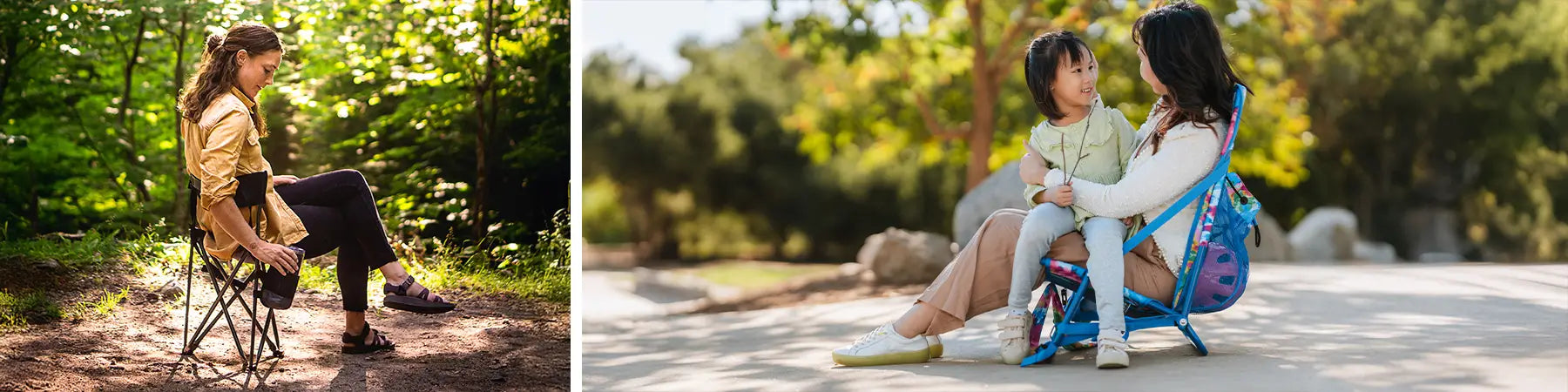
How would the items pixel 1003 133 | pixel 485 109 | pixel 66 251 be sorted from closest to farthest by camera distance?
pixel 66 251 < pixel 485 109 < pixel 1003 133

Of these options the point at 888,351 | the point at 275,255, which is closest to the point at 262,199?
the point at 275,255

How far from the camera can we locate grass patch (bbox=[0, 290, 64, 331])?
13.3ft

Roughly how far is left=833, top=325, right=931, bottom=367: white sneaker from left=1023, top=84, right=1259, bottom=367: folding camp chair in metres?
0.28

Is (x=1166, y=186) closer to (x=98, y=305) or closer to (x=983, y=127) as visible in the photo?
(x=98, y=305)

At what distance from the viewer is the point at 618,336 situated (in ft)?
17.1

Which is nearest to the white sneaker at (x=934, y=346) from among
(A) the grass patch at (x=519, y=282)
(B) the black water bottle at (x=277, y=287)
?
(A) the grass patch at (x=519, y=282)

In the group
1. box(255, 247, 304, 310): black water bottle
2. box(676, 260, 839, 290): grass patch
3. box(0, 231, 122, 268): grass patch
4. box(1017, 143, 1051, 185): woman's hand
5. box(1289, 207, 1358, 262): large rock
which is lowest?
box(676, 260, 839, 290): grass patch

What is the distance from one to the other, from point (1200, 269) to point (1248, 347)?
1.74ft

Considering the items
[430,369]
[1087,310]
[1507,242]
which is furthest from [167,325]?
[1507,242]

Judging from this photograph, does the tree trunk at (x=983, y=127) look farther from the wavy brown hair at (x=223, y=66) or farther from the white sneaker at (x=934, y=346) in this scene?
the wavy brown hair at (x=223, y=66)

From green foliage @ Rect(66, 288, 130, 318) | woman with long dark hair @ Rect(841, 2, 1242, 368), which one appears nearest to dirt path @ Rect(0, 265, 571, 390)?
green foliage @ Rect(66, 288, 130, 318)

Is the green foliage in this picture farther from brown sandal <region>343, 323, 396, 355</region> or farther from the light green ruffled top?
the light green ruffled top

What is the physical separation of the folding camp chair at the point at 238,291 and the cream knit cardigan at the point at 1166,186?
2293 millimetres

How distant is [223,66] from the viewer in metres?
3.76
